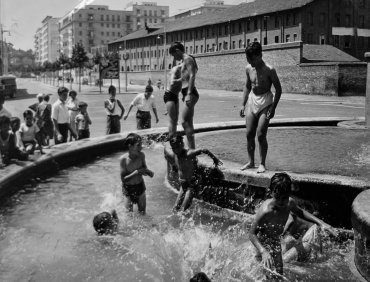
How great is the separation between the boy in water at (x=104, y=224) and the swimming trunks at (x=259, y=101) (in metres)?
2.15

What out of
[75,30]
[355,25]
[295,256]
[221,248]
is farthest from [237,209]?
[75,30]

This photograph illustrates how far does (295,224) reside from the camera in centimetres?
484

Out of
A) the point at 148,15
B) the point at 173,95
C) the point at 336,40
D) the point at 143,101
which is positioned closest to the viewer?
the point at 173,95

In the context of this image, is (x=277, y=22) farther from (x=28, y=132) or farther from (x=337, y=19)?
(x=28, y=132)

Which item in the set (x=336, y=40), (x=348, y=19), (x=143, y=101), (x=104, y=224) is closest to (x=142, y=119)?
(x=143, y=101)

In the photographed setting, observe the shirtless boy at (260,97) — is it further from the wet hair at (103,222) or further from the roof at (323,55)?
the roof at (323,55)

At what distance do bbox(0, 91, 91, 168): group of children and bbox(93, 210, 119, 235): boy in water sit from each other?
3.27m

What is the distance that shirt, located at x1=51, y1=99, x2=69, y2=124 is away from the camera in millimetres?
10672

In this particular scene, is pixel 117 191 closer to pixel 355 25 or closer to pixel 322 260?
pixel 322 260

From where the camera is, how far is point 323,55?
1912 inches

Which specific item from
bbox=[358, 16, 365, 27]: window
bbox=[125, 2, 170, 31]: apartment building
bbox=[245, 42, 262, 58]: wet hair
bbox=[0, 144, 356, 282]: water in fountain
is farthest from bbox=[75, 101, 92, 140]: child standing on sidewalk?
bbox=[125, 2, 170, 31]: apartment building

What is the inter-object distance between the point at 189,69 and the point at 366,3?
6078 cm

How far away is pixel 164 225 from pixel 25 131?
4776mm

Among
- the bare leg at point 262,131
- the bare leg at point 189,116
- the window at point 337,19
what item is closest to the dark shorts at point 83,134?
the bare leg at point 189,116
